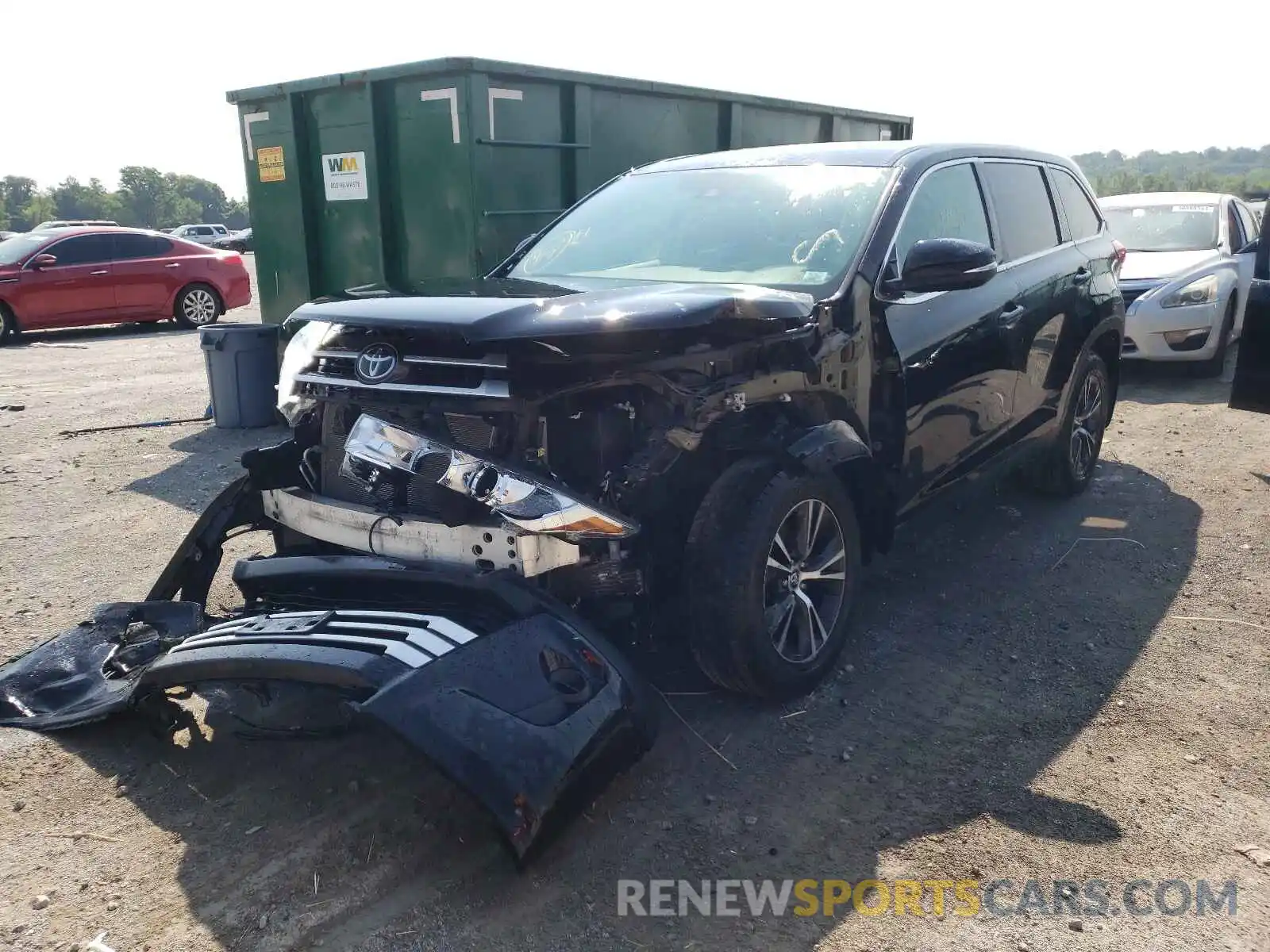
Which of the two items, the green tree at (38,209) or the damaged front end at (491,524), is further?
the green tree at (38,209)

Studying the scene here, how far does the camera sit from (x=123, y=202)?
326 feet

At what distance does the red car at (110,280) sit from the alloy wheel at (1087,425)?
13019 millimetres

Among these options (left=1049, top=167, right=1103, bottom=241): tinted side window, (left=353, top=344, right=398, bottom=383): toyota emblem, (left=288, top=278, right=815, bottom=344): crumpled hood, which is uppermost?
(left=1049, top=167, right=1103, bottom=241): tinted side window

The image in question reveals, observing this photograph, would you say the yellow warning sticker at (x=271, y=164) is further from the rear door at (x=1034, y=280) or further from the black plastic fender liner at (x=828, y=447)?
the black plastic fender liner at (x=828, y=447)

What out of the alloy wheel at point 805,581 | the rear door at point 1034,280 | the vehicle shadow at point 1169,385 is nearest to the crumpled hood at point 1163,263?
the vehicle shadow at point 1169,385

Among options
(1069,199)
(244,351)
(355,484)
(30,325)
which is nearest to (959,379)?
(1069,199)

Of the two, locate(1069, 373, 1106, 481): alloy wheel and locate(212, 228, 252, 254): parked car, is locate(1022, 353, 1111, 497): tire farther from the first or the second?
locate(212, 228, 252, 254): parked car

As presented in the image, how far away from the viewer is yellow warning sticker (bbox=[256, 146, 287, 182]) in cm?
801

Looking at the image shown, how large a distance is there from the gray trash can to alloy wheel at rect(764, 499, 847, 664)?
17.7 ft

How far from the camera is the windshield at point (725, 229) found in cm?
390

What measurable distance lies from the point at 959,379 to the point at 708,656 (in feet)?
5.76

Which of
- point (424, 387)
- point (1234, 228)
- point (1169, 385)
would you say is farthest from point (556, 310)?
point (1234, 228)

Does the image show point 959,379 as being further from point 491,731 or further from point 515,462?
point 491,731

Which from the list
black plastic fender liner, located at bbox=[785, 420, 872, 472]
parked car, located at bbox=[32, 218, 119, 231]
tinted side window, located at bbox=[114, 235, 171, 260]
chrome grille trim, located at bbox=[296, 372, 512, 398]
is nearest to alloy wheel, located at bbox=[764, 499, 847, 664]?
black plastic fender liner, located at bbox=[785, 420, 872, 472]
